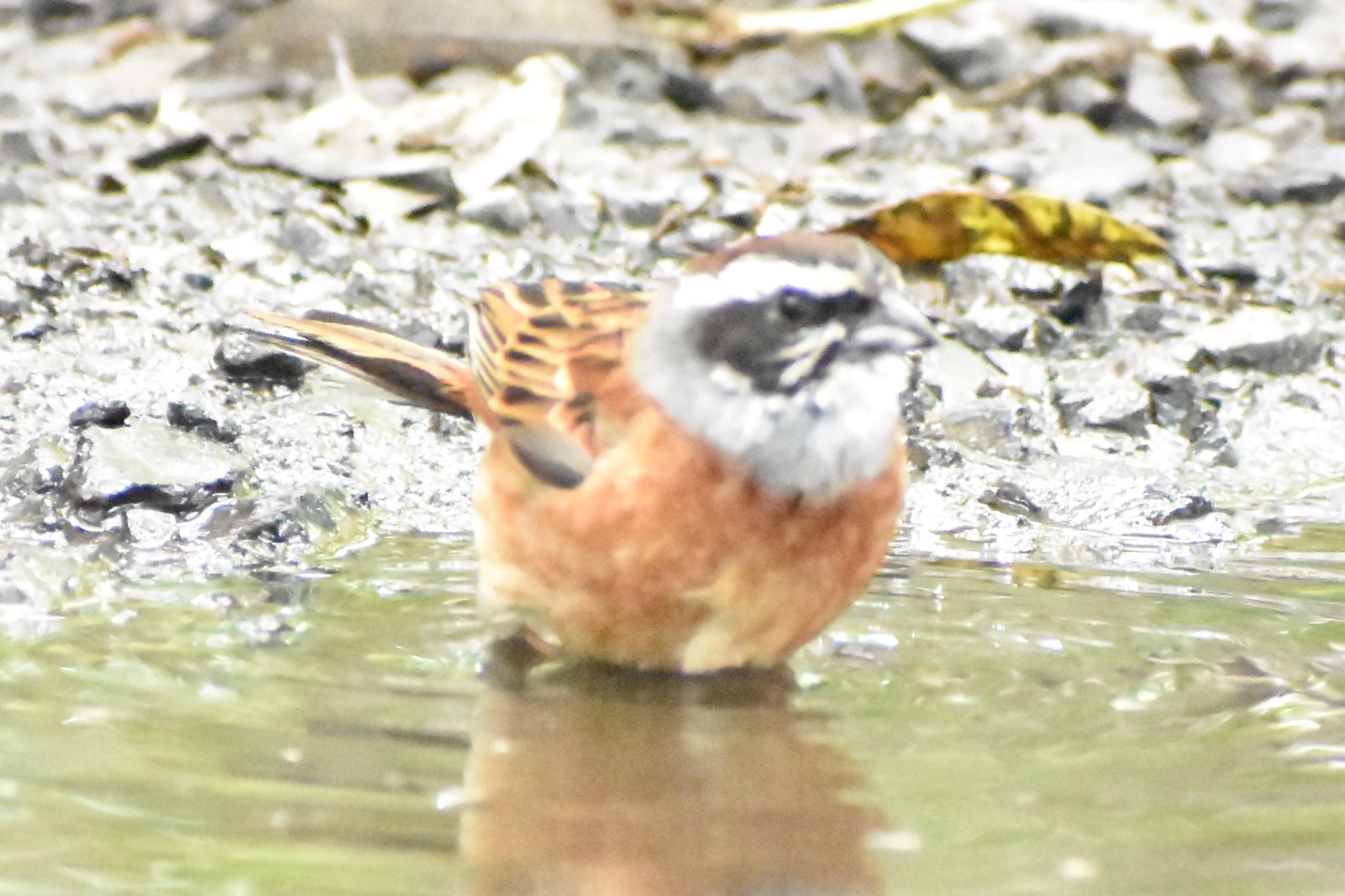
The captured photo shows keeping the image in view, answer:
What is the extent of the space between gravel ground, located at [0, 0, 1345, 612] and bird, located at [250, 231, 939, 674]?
112 cm

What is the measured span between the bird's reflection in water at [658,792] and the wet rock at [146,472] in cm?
157

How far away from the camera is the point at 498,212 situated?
27.1ft

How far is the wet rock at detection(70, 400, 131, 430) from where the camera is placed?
598 centimetres

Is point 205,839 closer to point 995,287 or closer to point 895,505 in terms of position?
point 895,505

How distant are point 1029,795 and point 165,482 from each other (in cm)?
293

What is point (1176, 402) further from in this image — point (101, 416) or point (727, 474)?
point (101, 416)

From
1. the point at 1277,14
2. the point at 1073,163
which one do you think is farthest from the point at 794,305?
the point at 1277,14

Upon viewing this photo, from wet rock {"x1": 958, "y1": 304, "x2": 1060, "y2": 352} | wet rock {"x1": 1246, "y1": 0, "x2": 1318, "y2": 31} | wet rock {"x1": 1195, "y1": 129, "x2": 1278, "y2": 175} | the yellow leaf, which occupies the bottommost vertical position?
wet rock {"x1": 958, "y1": 304, "x2": 1060, "y2": 352}

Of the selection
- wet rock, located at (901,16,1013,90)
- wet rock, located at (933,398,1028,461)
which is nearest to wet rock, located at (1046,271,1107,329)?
wet rock, located at (933,398,1028,461)

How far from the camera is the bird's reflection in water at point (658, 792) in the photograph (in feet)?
10.9

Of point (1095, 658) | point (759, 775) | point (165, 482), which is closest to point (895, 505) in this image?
point (1095, 658)

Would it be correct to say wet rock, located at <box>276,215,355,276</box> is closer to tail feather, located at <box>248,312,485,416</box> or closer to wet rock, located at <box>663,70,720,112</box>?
tail feather, located at <box>248,312,485,416</box>

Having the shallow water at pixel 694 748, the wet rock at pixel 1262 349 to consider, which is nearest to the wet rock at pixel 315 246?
the shallow water at pixel 694 748

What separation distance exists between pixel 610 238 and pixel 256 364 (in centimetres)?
219
